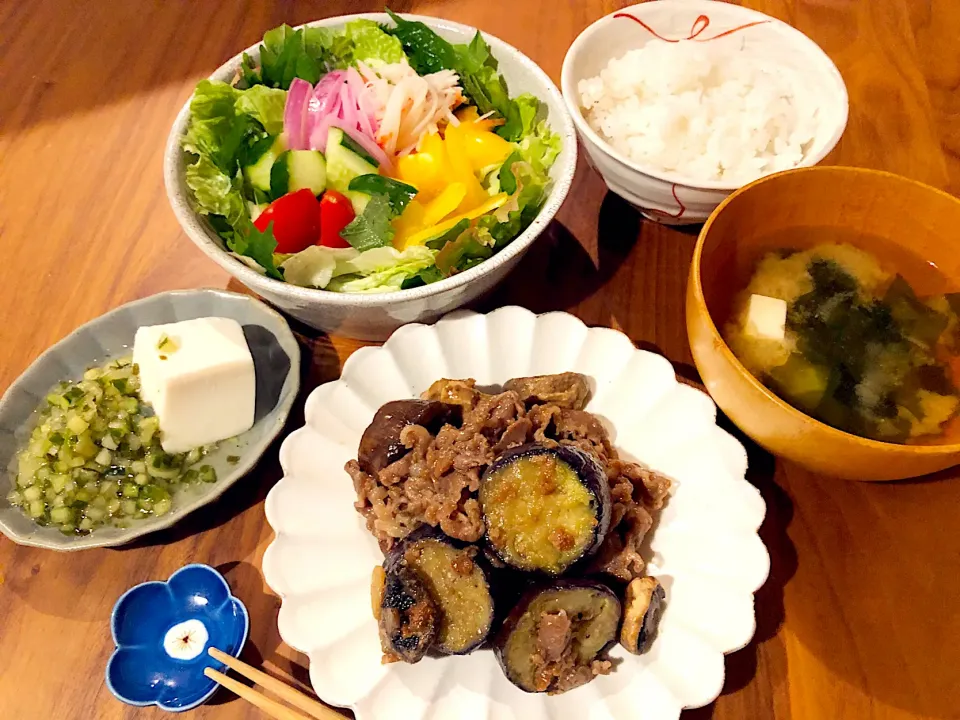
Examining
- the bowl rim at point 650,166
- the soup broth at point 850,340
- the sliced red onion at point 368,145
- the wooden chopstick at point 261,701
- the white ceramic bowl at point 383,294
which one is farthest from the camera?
the sliced red onion at point 368,145

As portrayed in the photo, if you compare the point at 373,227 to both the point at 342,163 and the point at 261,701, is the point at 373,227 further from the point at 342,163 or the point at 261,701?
the point at 261,701

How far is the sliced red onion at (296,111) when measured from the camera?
1922 mm

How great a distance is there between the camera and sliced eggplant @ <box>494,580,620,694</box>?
1213mm

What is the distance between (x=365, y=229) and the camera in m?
1.74

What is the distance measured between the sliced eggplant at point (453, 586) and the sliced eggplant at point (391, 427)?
0.66ft

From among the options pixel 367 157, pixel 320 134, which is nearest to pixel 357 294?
pixel 367 157

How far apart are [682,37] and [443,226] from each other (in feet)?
3.21

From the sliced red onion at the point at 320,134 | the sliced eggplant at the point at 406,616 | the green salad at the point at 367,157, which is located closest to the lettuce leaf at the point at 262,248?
the green salad at the point at 367,157

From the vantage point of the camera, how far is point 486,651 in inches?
52.2

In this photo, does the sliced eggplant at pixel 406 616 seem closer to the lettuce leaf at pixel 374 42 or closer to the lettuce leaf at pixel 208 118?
the lettuce leaf at pixel 208 118

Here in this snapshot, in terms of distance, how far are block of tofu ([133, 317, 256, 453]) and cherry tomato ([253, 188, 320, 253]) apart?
270 mm

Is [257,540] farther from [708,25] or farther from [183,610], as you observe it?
[708,25]

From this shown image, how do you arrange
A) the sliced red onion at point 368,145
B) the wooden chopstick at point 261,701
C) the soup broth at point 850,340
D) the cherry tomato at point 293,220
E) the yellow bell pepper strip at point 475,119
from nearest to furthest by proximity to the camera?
the wooden chopstick at point 261,701 → the soup broth at point 850,340 → the cherry tomato at point 293,220 → the sliced red onion at point 368,145 → the yellow bell pepper strip at point 475,119

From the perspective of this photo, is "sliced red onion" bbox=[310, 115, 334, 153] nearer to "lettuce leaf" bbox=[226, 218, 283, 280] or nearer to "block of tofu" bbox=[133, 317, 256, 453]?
"lettuce leaf" bbox=[226, 218, 283, 280]
